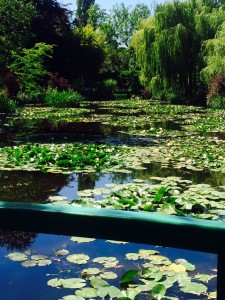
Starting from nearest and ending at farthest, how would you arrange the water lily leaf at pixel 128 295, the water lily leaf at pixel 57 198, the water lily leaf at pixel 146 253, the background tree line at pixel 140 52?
the water lily leaf at pixel 128 295 < the water lily leaf at pixel 146 253 < the water lily leaf at pixel 57 198 < the background tree line at pixel 140 52

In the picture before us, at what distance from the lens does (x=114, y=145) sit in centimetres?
819

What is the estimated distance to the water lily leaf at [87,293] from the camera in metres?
2.15

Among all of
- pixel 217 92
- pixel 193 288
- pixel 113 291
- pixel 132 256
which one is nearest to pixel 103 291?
pixel 113 291

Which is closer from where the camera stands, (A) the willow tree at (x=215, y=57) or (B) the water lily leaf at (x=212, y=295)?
(B) the water lily leaf at (x=212, y=295)

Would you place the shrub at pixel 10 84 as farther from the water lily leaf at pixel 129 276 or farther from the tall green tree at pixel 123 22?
the tall green tree at pixel 123 22

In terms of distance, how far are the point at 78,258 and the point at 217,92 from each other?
18.5 meters

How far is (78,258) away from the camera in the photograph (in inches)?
107

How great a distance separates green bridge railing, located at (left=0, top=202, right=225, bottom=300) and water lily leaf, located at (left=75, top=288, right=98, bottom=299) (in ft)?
4.97

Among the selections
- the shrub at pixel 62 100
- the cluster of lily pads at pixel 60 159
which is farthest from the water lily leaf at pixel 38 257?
the shrub at pixel 62 100

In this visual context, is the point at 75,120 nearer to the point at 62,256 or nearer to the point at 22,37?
the point at 22,37

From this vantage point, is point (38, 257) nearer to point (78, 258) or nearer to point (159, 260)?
point (78, 258)

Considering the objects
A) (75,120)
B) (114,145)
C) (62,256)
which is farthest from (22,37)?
(62,256)

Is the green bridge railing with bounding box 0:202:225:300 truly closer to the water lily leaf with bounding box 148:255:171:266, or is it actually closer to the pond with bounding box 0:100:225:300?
the pond with bounding box 0:100:225:300

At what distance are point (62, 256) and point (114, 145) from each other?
5462 mm
